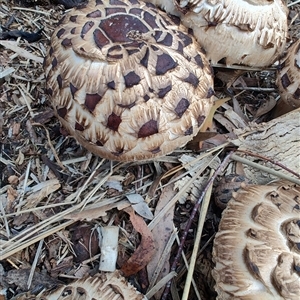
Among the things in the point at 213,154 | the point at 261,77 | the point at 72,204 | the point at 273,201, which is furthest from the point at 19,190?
the point at 261,77

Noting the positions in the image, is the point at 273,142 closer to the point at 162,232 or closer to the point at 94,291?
the point at 162,232

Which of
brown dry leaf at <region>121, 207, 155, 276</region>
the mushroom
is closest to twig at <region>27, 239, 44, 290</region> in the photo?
brown dry leaf at <region>121, 207, 155, 276</region>

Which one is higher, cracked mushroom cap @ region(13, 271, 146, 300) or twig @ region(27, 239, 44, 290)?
→ cracked mushroom cap @ region(13, 271, 146, 300)

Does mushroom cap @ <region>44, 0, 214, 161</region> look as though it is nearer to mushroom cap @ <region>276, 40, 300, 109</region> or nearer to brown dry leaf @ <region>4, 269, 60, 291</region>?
mushroom cap @ <region>276, 40, 300, 109</region>

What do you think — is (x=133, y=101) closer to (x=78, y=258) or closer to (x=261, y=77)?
(x=78, y=258)

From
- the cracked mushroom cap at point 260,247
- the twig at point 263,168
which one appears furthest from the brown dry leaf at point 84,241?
the twig at point 263,168

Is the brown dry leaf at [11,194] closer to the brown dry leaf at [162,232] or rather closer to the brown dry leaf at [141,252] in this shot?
the brown dry leaf at [141,252]
